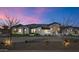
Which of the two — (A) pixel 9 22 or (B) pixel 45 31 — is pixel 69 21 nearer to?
(B) pixel 45 31

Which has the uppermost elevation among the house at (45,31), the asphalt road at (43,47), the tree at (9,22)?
the tree at (9,22)

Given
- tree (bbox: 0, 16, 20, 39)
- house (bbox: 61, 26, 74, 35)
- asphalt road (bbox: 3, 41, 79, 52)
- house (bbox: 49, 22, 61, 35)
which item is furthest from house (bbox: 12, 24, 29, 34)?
house (bbox: 61, 26, 74, 35)

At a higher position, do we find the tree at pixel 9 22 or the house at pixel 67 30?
the tree at pixel 9 22

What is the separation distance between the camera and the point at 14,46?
222 cm

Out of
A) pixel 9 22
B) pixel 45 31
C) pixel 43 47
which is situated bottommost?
pixel 43 47

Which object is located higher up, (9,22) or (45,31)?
(9,22)

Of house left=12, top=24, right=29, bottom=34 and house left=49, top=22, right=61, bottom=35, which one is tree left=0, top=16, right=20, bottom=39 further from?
house left=49, top=22, right=61, bottom=35

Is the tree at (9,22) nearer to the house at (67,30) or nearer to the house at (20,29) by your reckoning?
the house at (20,29)

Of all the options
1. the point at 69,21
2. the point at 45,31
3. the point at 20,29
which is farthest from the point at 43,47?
the point at 69,21

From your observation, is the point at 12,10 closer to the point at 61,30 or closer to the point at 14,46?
the point at 14,46

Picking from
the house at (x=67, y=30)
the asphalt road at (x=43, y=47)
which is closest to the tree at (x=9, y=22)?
the asphalt road at (x=43, y=47)

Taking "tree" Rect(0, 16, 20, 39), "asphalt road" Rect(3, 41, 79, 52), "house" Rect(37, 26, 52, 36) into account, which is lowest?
"asphalt road" Rect(3, 41, 79, 52)
